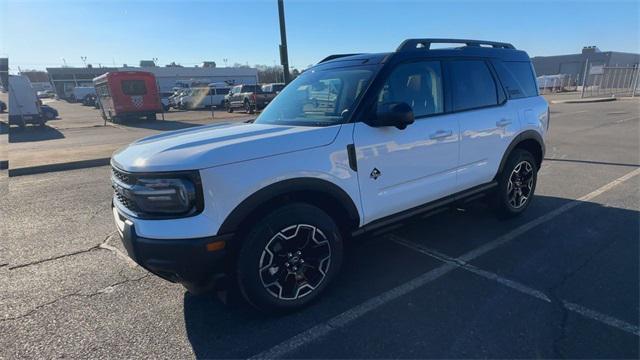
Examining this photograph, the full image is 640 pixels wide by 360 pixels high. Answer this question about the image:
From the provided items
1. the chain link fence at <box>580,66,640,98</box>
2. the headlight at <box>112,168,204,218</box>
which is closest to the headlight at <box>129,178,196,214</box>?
the headlight at <box>112,168,204,218</box>

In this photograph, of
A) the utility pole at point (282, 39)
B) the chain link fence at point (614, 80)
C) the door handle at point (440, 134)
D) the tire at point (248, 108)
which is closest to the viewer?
the door handle at point (440, 134)

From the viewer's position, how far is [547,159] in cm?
824

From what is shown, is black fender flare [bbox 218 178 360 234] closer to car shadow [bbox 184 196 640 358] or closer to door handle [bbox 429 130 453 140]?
car shadow [bbox 184 196 640 358]

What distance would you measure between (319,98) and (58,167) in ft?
27.1

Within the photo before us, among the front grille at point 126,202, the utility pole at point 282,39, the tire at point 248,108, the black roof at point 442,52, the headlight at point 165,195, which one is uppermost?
the utility pole at point 282,39

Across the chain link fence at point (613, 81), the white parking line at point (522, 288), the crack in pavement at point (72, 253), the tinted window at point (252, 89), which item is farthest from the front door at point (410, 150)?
the chain link fence at point (613, 81)

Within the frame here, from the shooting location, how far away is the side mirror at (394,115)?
9.87ft

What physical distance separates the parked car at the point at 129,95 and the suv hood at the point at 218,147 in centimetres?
2116

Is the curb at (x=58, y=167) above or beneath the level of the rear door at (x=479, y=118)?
beneath

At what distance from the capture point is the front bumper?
97.0 inches

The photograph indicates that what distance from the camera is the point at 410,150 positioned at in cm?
339

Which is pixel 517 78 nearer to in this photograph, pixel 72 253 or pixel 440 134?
pixel 440 134

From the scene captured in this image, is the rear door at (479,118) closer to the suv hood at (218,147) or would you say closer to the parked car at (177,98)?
the suv hood at (218,147)

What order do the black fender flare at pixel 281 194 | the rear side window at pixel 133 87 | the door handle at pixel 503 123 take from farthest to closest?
the rear side window at pixel 133 87
the door handle at pixel 503 123
the black fender flare at pixel 281 194
